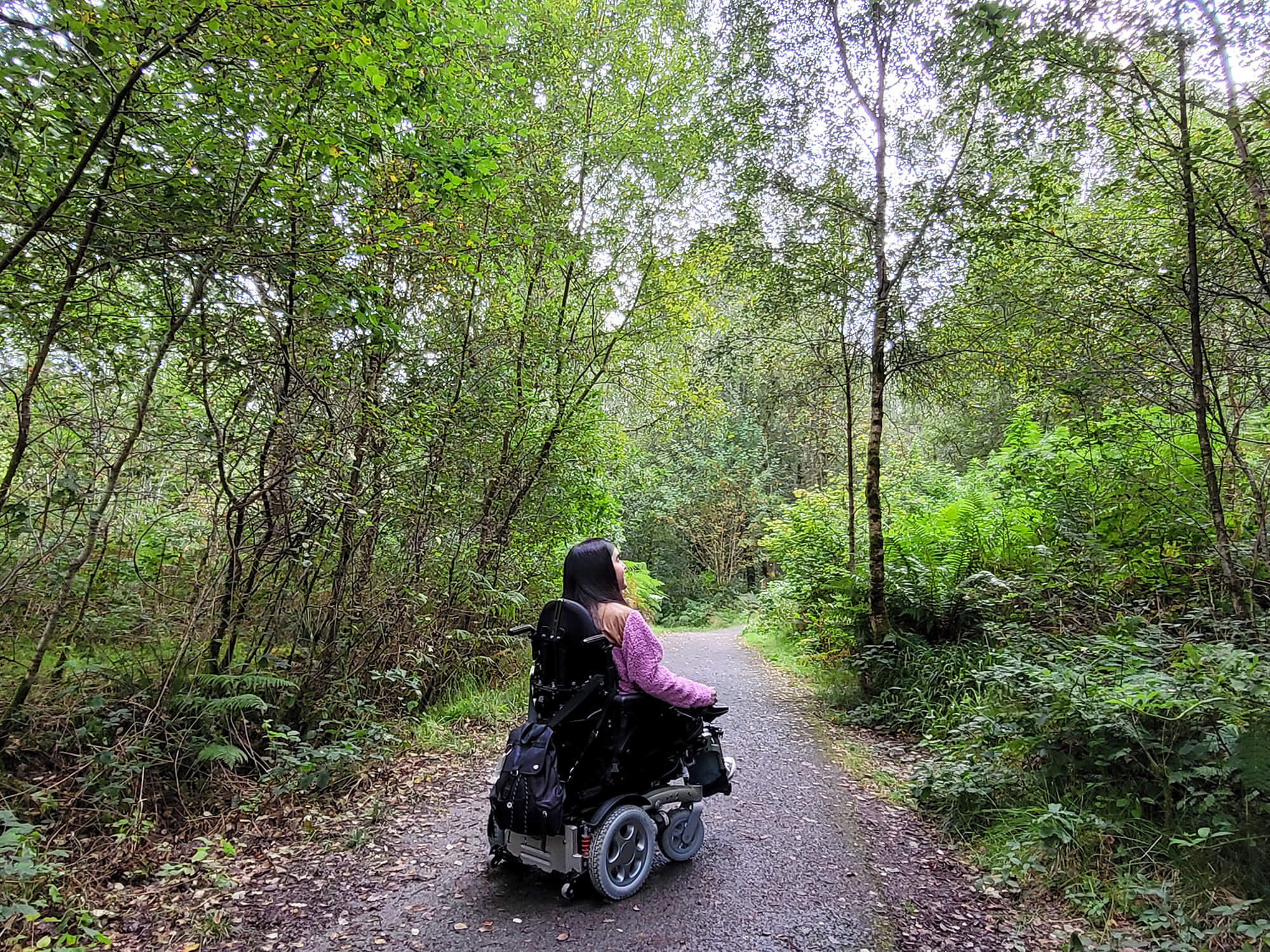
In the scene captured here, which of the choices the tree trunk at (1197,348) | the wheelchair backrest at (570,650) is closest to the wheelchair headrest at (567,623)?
the wheelchair backrest at (570,650)

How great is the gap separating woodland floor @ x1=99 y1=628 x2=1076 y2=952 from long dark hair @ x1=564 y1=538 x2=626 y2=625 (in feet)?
4.89

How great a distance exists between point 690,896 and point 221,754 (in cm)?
309

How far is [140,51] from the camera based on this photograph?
288 cm

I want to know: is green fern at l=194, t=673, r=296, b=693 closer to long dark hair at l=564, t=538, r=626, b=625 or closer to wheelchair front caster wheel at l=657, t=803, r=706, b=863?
long dark hair at l=564, t=538, r=626, b=625

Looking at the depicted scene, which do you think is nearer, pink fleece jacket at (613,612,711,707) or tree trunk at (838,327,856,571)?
pink fleece jacket at (613,612,711,707)

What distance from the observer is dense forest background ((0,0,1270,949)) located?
9.98ft

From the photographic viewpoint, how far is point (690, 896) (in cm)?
305

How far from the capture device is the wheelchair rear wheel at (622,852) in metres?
2.82

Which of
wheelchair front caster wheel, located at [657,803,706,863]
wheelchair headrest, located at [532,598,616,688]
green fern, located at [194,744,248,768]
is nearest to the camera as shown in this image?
wheelchair headrest, located at [532,598,616,688]

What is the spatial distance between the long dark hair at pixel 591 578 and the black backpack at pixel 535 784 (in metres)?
0.44

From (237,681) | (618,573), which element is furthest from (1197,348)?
(237,681)

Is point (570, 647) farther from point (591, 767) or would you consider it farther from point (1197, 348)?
point (1197, 348)

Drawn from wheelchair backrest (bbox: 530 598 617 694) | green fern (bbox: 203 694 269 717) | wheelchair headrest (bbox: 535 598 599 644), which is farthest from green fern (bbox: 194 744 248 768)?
wheelchair headrest (bbox: 535 598 599 644)

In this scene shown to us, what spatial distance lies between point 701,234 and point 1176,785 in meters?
6.76
